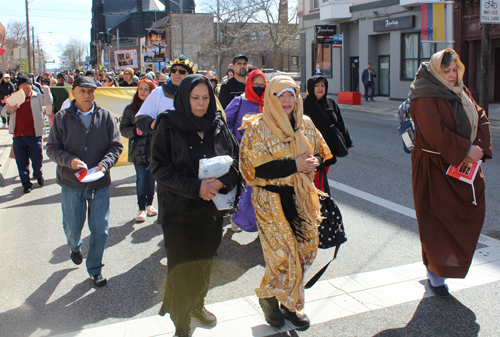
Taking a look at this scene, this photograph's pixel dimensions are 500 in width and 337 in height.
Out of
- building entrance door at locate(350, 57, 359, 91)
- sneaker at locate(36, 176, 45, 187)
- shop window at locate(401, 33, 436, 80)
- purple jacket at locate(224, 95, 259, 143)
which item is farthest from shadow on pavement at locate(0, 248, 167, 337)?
building entrance door at locate(350, 57, 359, 91)

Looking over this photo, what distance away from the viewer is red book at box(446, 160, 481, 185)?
12.6ft

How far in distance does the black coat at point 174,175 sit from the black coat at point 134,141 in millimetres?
3066

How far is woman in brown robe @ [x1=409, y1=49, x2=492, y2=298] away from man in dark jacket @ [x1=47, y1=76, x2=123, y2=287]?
2.76 m

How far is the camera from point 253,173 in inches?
141

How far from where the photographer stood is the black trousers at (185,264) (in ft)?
10.9

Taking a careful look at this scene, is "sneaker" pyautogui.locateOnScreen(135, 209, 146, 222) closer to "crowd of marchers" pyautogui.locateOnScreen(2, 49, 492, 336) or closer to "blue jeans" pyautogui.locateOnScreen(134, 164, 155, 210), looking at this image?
"blue jeans" pyautogui.locateOnScreen(134, 164, 155, 210)

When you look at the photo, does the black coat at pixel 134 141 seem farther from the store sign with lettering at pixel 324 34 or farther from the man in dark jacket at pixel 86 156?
the store sign with lettering at pixel 324 34

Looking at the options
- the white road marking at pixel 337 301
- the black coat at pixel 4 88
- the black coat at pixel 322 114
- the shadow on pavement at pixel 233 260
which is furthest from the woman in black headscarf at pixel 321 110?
the black coat at pixel 4 88

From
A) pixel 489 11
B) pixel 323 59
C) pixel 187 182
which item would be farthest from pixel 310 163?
pixel 323 59

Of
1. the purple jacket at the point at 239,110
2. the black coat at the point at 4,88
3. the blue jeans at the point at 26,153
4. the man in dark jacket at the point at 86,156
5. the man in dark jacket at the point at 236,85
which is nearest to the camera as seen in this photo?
the man in dark jacket at the point at 86,156

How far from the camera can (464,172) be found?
3857mm

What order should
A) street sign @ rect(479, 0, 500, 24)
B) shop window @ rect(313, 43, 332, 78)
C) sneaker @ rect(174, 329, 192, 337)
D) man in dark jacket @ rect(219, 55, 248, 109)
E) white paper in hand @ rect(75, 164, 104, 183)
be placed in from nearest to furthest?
sneaker @ rect(174, 329, 192, 337)
white paper in hand @ rect(75, 164, 104, 183)
man in dark jacket @ rect(219, 55, 248, 109)
street sign @ rect(479, 0, 500, 24)
shop window @ rect(313, 43, 332, 78)

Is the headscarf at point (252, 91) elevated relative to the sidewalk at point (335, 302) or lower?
elevated

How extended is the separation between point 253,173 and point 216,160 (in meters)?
0.42
